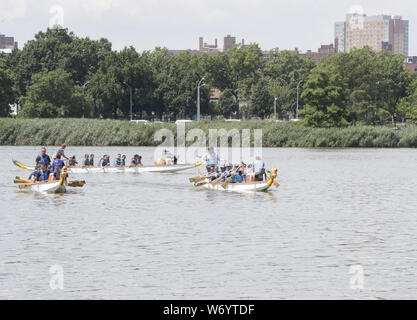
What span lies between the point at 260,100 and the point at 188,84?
17613mm

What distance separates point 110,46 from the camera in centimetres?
16338

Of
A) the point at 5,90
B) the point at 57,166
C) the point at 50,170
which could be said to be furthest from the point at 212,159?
the point at 5,90

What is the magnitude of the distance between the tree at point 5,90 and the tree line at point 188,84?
0.17 metres

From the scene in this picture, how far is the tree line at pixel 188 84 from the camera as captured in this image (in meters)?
127

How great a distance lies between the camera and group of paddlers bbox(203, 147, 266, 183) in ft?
144

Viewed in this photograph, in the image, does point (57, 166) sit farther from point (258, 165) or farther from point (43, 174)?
point (258, 165)

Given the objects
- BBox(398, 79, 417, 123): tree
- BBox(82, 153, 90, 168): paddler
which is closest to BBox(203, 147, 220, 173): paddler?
BBox(82, 153, 90, 168): paddler

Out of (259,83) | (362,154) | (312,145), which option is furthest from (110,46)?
(362,154)

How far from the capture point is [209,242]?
2877 centimetres

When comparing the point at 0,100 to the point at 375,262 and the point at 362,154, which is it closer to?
the point at 362,154

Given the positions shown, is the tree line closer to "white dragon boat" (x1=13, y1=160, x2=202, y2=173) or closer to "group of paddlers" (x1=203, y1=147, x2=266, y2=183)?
"white dragon boat" (x1=13, y1=160, x2=202, y2=173)

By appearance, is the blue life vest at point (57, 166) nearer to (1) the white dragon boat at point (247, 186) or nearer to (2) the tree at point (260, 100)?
(1) the white dragon boat at point (247, 186)

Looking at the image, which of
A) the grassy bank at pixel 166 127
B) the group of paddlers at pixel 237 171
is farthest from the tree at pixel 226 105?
the group of paddlers at pixel 237 171
